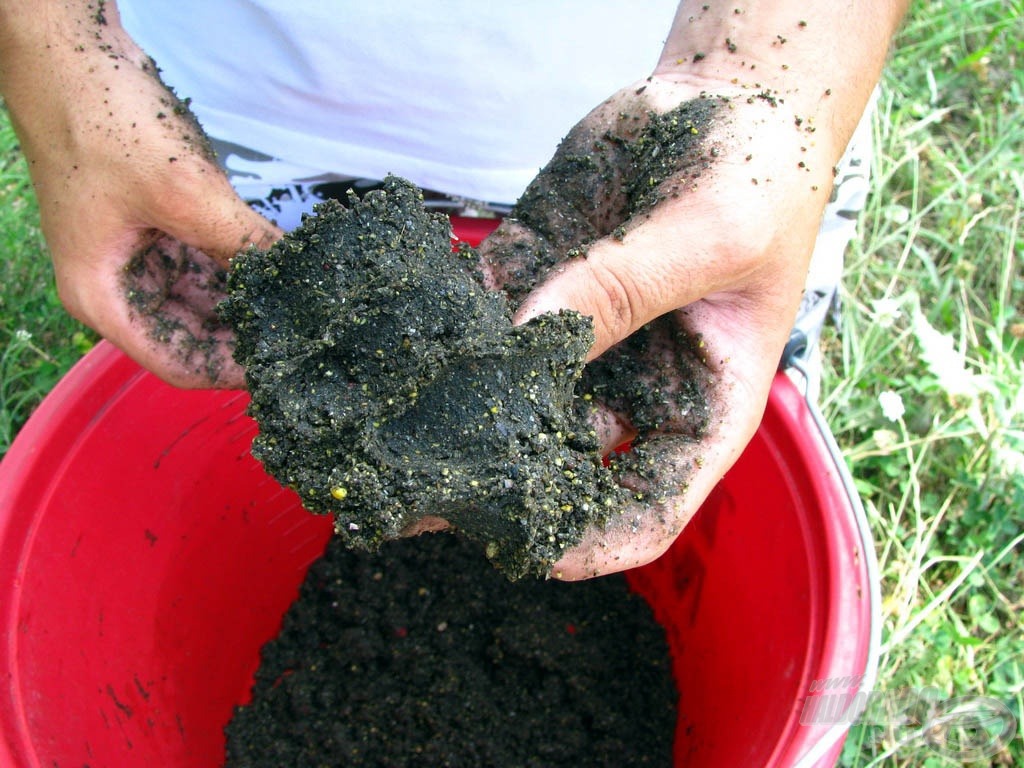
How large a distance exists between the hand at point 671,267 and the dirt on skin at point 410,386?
45 millimetres

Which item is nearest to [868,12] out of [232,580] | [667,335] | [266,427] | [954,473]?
[667,335]

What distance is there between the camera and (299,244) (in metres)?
1.07

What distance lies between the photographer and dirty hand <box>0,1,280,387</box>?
1218 mm

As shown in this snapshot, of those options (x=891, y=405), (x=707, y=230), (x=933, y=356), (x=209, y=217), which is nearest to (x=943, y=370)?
(x=933, y=356)

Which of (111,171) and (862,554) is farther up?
(111,171)

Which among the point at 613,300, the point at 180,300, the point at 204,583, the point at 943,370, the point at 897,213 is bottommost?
the point at 943,370

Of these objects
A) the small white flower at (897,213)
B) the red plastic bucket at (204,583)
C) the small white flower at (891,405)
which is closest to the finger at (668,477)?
the red plastic bucket at (204,583)

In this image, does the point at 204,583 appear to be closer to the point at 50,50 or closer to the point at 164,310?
the point at 164,310

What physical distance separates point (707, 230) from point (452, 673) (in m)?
1.17

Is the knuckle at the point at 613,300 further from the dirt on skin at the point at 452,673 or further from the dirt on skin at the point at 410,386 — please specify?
the dirt on skin at the point at 452,673

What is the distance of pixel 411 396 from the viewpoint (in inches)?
39.4

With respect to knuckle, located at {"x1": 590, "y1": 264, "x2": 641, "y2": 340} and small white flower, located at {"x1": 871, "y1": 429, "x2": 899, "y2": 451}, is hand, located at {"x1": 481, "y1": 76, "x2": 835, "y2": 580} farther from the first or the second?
small white flower, located at {"x1": 871, "y1": 429, "x2": 899, "y2": 451}

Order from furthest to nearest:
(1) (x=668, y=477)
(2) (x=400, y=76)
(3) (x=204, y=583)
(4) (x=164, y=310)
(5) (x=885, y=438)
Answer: (5) (x=885, y=438) < (3) (x=204, y=583) < (2) (x=400, y=76) < (4) (x=164, y=310) < (1) (x=668, y=477)

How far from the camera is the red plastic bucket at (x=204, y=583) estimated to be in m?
1.31
